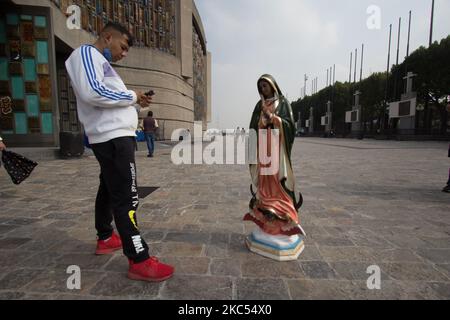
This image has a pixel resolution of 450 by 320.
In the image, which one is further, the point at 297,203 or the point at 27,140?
the point at 27,140

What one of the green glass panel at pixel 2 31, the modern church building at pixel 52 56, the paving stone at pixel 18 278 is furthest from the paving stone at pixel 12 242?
the green glass panel at pixel 2 31

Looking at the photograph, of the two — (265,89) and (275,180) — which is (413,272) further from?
(265,89)

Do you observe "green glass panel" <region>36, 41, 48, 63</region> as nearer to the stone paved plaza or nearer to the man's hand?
the stone paved plaza

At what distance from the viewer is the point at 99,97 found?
6.60 feet

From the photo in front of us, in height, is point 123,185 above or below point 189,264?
above

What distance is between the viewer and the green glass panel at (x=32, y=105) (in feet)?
43.0

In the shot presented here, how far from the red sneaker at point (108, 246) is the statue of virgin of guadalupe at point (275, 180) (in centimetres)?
138

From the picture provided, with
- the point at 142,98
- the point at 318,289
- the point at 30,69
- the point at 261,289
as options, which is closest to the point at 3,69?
the point at 30,69

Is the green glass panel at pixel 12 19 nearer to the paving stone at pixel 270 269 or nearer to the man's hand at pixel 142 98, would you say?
the man's hand at pixel 142 98

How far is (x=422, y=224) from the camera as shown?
12.1 feet

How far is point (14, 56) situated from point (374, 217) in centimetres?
1575

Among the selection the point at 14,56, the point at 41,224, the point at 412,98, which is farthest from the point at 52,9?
the point at 412,98

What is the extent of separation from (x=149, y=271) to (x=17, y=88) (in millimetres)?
14690
